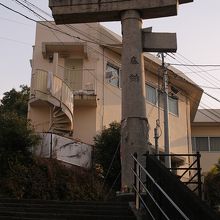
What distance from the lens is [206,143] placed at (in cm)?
3403

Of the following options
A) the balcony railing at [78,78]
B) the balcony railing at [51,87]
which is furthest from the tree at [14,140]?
the balcony railing at [78,78]

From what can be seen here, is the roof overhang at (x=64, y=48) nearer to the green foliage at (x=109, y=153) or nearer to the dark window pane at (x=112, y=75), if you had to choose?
the dark window pane at (x=112, y=75)

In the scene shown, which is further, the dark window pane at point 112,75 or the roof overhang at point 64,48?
the dark window pane at point 112,75

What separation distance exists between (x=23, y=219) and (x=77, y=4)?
6460 mm

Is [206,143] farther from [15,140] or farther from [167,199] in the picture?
[167,199]

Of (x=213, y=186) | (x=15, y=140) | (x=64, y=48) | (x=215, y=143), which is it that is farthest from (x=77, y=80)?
(x=215, y=143)

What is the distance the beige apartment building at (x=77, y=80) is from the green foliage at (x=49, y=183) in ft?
10.7

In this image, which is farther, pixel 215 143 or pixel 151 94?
pixel 215 143

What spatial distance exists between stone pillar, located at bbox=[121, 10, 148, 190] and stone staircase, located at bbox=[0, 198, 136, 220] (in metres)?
2.09

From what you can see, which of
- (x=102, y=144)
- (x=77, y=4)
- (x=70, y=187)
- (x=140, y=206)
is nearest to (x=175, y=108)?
(x=102, y=144)

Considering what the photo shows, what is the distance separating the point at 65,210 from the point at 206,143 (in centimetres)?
2651

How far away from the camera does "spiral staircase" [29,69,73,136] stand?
20906 millimetres

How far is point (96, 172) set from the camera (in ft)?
63.8

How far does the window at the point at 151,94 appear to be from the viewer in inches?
1023
